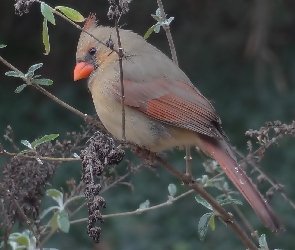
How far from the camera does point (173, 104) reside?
2.32 m

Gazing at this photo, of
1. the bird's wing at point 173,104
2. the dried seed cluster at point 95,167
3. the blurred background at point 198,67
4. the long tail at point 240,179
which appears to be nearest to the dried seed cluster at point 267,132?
the long tail at point 240,179

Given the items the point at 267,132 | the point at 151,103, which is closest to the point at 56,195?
the point at 151,103

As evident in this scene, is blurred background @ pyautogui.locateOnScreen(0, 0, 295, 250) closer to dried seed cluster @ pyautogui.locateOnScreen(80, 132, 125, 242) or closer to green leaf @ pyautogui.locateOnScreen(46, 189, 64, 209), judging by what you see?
green leaf @ pyautogui.locateOnScreen(46, 189, 64, 209)

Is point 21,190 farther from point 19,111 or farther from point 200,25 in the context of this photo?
point 200,25

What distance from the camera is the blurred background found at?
5.12 meters

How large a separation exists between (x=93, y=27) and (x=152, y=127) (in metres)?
0.53

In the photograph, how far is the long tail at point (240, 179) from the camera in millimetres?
1666

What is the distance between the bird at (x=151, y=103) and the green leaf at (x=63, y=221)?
12.2 inches

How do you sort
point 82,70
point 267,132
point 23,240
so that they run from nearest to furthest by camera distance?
point 267,132, point 23,240, point 82,70

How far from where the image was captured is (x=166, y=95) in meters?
2.34

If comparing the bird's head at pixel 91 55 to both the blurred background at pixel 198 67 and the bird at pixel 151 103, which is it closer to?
the bird at pixel 151 103

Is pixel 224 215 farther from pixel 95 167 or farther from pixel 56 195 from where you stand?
pixel 56 195

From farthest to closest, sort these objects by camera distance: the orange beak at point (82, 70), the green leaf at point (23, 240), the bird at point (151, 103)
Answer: the orange beak at point (82, 70) < the bird at point (151, 103) < the green leaf at point (23, 240)

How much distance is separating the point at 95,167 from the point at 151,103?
0.76 metres
